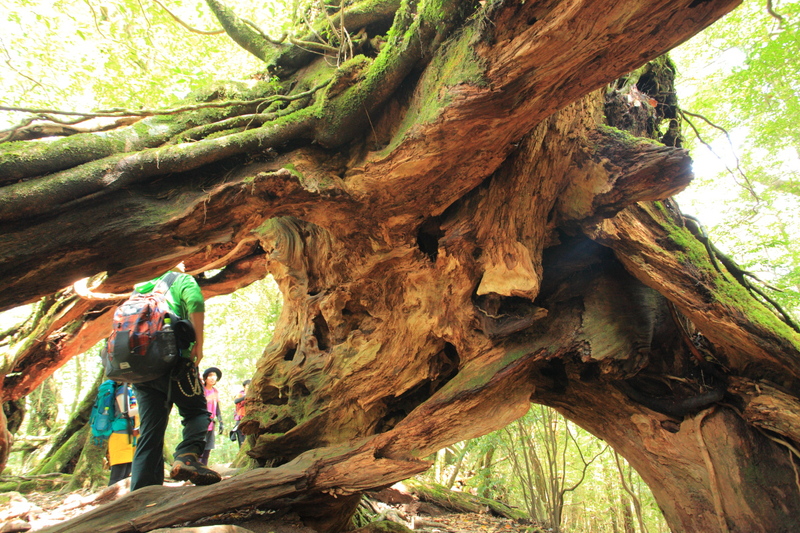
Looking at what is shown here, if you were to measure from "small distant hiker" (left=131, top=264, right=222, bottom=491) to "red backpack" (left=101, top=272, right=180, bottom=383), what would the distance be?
15cm

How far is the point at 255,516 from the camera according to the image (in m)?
3.35

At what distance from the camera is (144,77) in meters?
6.65

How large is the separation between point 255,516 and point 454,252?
108 inches

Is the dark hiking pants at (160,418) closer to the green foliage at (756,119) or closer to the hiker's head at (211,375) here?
the hiker's head at (211,375)

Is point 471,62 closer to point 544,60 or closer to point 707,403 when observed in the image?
point 544,60

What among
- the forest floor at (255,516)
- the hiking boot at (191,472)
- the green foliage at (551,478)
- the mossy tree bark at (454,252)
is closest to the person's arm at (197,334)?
the mossy tree bark at (454,252)

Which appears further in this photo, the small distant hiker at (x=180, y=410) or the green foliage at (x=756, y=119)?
the green foliage at (x=756, y=119)

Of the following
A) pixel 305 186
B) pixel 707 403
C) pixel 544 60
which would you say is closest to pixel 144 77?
pixel 305 186

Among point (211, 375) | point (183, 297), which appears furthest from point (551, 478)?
point (211, 375)

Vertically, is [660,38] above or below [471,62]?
below

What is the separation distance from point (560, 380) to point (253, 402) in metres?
3.29

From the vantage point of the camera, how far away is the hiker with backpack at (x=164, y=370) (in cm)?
317

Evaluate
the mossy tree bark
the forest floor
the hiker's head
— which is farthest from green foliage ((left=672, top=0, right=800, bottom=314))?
the hiker's head

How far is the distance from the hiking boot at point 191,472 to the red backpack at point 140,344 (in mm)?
711
